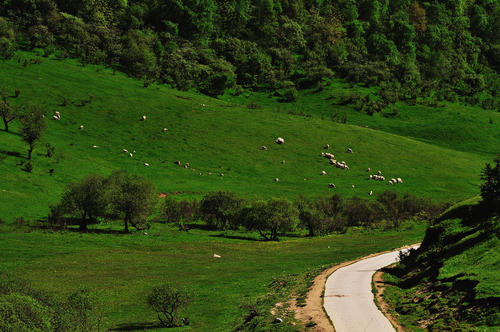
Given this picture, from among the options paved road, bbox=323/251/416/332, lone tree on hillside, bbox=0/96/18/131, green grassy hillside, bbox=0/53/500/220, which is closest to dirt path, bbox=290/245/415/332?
paved road, bbox=323/251/416/332

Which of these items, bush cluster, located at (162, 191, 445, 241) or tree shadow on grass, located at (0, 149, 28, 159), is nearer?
bush cluster, located at (162, 191, 445, 241)

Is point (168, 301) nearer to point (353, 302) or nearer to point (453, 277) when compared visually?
point (353, 302)

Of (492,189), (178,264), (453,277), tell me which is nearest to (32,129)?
(178,264)

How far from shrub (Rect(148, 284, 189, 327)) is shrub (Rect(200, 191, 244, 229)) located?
47679 millimetres

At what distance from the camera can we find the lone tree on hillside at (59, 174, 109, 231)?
239ft

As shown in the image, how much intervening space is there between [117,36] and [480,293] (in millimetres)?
178742

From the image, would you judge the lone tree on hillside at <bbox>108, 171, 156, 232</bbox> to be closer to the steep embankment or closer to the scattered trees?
the scattered trees

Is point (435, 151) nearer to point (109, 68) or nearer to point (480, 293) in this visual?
point (109, 68)

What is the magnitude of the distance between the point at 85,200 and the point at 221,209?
23.2 metres

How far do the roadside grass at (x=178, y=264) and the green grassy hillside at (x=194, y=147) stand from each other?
20.0m

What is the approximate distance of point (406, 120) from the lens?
185875 millimetres

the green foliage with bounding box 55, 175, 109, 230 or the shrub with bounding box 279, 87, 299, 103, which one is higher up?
the shrub with bounding box 279, 87, 299, 103

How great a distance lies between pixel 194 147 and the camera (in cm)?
12125

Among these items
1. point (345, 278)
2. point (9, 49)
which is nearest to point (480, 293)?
point (345, 278)
